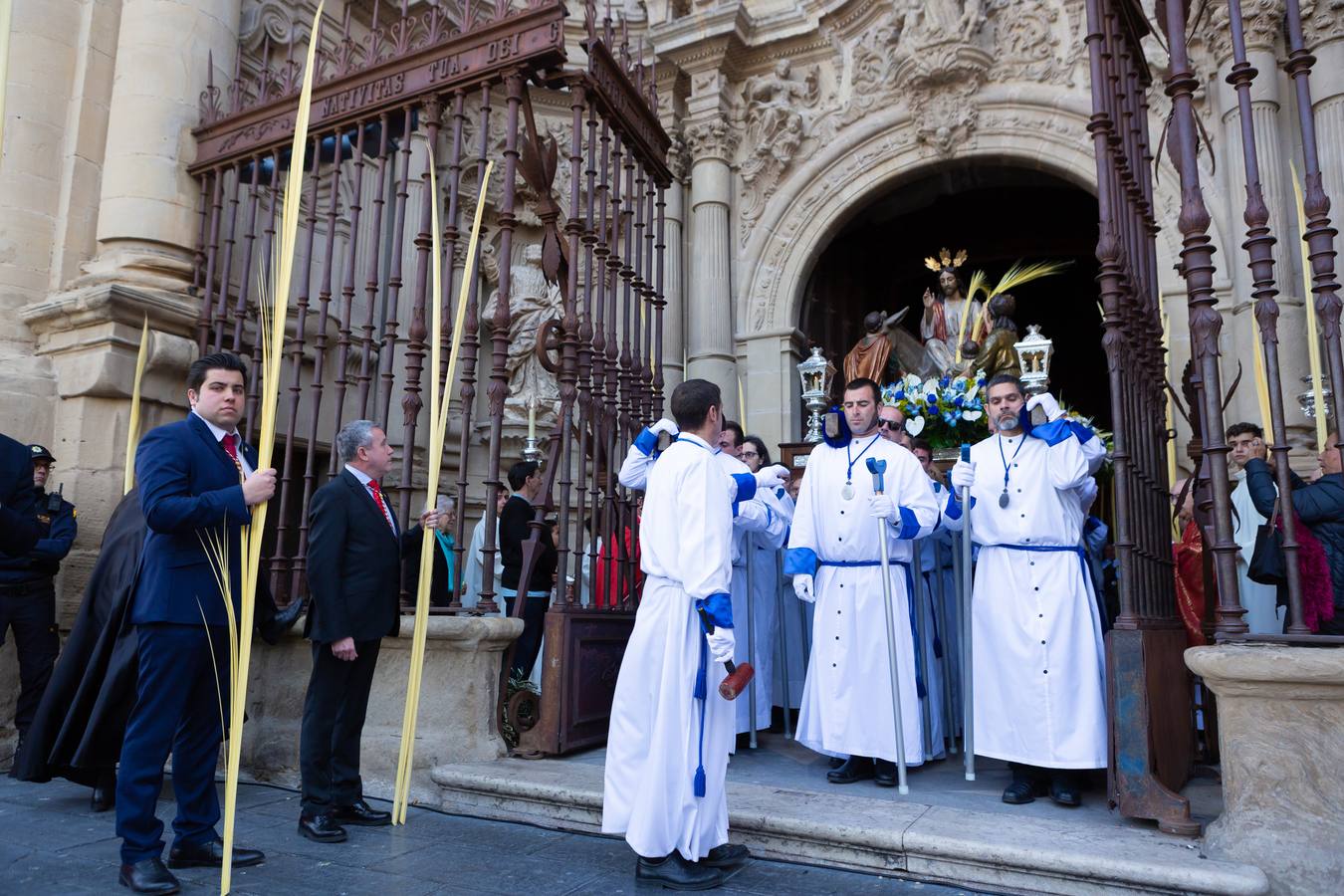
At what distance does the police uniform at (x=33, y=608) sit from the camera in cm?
526

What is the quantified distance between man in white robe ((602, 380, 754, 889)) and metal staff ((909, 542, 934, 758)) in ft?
5.68

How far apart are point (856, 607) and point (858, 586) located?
0.10m

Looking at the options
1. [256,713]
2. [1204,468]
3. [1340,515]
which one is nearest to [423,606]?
[256,713]

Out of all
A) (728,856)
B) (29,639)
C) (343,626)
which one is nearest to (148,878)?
(343,626)

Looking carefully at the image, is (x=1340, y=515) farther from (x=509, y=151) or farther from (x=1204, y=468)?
(x=509, y=151)

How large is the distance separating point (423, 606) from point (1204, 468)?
397cm

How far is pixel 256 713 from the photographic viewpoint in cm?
525

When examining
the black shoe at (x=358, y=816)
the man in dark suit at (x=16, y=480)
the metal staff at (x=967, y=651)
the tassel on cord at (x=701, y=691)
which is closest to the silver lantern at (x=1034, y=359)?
the metal staff at (x=967, y=651)

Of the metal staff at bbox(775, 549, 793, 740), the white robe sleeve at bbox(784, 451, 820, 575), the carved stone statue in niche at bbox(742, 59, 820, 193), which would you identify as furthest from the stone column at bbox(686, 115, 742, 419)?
the white robe sleeve at bbox(784, 451, 820, 575)

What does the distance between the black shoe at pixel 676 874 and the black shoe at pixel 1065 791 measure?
5.30 ft

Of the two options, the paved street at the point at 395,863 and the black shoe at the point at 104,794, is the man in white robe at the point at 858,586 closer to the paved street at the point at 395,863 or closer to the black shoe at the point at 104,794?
the paved street at the point at 395,863

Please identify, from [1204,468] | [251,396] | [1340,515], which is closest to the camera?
[1340,515]

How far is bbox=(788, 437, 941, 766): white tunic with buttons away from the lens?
4.72 meters

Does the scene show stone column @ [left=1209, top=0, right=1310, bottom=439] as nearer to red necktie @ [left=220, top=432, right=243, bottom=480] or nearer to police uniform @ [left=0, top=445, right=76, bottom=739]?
red necktie @ [left=220, top=432, right=243, bottom=480]
